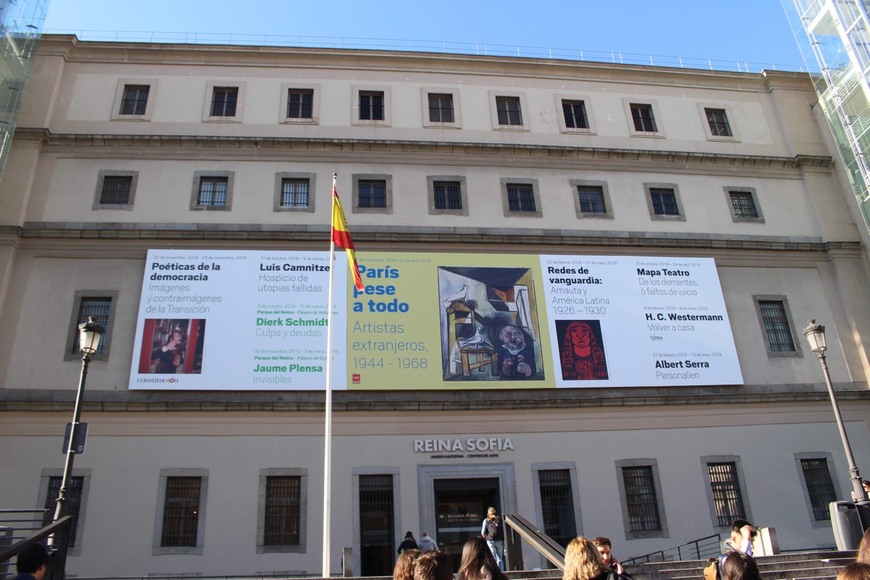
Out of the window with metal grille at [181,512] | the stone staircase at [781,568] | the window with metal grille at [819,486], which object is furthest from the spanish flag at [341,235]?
the window with metal grille at [819,486]

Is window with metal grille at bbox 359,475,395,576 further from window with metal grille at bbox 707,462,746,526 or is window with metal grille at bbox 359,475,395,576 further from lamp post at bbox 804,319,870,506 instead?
lamp post at bbox 804,319,870,506

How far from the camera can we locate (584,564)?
506cm

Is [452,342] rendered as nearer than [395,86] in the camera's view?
Yes

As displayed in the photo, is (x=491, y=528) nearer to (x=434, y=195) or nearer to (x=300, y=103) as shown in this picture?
(x=434, y=195)

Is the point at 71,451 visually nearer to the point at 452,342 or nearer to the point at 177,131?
the point at 452,342

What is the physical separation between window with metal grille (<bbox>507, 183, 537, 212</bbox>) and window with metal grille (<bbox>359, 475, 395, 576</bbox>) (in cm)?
1098

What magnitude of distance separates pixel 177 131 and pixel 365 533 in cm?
1599

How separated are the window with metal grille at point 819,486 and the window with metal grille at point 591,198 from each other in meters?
11.2

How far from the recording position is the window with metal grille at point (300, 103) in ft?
83.6

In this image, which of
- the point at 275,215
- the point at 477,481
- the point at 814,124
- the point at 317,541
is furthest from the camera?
the point at 814,124

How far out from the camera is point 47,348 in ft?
67.5

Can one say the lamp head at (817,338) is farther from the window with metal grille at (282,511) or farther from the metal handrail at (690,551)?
the window with metal grille at (282,511)

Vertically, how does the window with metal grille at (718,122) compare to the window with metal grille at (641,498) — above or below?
above

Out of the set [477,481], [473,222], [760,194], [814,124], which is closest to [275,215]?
[473,222]
